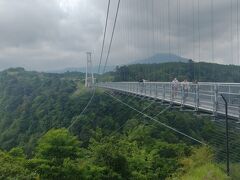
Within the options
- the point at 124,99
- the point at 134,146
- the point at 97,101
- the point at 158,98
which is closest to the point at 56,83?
the point at 97,101

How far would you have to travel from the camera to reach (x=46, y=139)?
2209 centimetres

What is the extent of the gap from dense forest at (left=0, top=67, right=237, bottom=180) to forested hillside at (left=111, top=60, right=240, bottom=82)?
11.1ft

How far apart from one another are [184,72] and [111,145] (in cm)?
2448

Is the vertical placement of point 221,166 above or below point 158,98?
below

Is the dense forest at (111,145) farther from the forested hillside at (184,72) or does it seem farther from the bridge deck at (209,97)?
the forested hillside at (184,72)

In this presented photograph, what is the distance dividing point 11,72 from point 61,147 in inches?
5746

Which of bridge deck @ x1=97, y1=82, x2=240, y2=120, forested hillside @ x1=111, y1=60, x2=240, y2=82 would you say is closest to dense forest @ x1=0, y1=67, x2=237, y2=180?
bridge deck @ x1=97, y1=82, x2=240, y2=120

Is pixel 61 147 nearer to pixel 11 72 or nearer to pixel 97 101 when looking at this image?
pixel 97 101

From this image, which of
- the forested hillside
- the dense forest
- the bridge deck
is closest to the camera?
the bridge deck

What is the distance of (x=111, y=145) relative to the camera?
21094 millimetres

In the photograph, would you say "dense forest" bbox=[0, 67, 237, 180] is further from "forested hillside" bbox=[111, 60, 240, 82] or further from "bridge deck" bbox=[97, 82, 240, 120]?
"forested hillside" bbox=[111, 60, 240, 82]

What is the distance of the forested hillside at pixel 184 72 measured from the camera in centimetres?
3042

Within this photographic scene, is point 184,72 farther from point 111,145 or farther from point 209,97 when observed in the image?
point 209,97

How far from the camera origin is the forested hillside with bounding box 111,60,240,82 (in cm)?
3042
